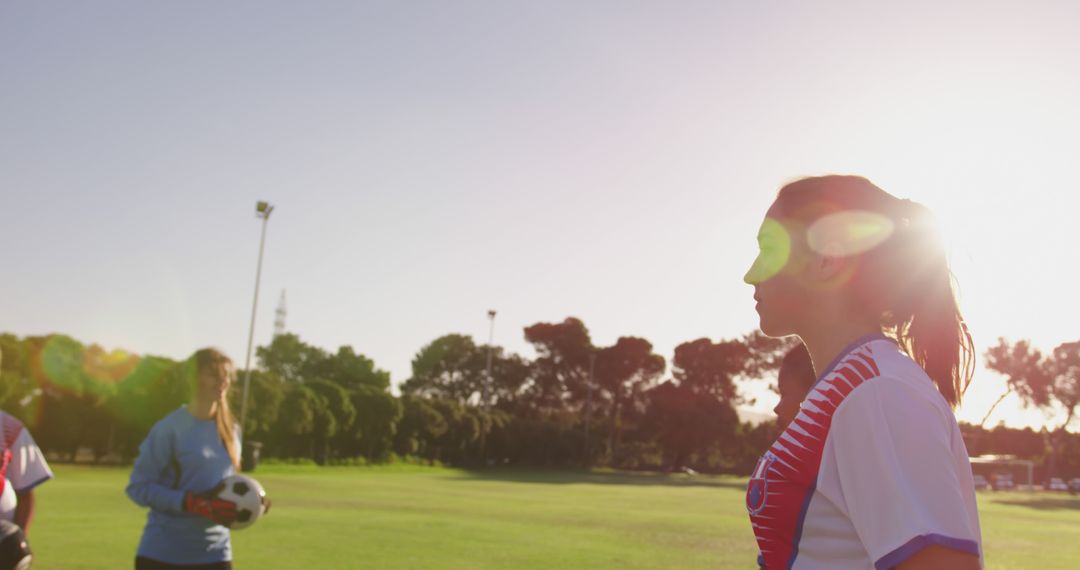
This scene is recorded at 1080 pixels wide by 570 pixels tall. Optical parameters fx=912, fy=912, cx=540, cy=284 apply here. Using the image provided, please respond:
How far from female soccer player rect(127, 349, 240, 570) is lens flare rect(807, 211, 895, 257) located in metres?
4.31

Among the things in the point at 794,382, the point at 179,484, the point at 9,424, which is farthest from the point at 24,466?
the point at 794,382

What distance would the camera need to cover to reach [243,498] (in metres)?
5.44

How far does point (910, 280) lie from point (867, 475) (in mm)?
550

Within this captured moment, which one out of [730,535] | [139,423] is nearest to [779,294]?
[730,535]

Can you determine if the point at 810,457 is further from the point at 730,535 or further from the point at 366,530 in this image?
the point at 730,535

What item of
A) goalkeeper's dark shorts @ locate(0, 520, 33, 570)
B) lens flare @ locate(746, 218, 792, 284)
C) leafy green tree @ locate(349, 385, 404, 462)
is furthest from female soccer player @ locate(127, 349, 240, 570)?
leafy green tree @ locate(349, 385, 404, 462)

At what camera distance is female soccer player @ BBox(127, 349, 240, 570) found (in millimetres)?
5246

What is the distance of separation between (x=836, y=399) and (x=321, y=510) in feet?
63.3

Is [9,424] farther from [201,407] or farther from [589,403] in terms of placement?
[589,403]

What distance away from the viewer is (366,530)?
52.3ft

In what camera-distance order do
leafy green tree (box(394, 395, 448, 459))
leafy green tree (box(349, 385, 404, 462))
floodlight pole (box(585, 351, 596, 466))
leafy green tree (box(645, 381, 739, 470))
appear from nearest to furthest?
leafy green tree (box(349, 385, 404, 462)) < leafy green tree (box(394, 395, 448, 459)) < floodlight pole (box(585, 351, 596, 466)) < leafy green tree (box(645, 381, 739, 470))

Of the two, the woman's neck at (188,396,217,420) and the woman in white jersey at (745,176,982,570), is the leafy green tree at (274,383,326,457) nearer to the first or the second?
the woman's neck at (188,396,217,420)

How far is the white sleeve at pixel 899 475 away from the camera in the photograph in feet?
5.02

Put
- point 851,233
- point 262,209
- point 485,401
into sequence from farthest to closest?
point 485,401, point 262,209, point 851,233
